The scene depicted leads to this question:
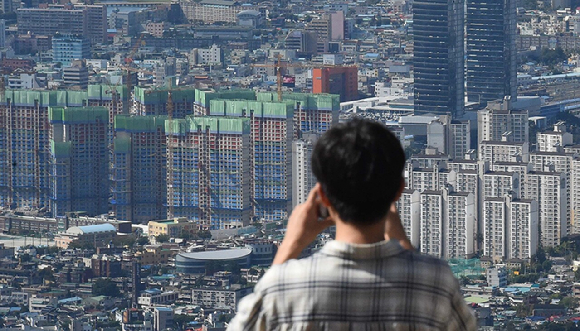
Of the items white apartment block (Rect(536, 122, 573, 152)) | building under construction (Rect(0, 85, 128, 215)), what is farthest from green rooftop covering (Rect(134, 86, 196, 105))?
white apartment block (Rect(536, 122, 573, 152))

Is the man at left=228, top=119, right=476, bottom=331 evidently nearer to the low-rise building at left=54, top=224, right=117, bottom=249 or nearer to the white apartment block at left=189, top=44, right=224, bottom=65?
the low-rise building at left=54, top=224, right=117, bottom=249

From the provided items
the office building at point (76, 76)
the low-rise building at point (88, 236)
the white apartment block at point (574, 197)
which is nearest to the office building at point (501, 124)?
the white apartment block at point (574, 197)

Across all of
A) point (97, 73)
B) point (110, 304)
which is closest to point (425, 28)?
point (97, 73)

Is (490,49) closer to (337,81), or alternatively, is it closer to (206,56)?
(337,81)

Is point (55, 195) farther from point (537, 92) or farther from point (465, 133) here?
point (537, 92)

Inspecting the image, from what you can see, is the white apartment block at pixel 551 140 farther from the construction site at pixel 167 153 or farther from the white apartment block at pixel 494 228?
the white apartment block at pixel 494 228
